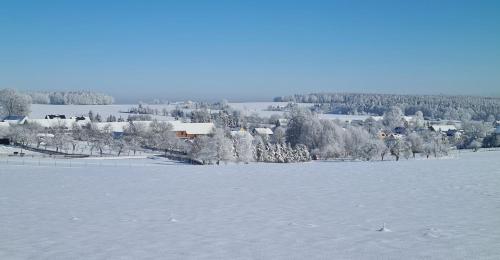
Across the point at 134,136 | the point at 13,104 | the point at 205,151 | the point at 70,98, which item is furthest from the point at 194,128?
the point at 70,98

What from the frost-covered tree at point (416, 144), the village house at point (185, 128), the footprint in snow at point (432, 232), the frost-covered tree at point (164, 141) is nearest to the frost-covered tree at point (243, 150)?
the frost-covered tree at point (164, 141)

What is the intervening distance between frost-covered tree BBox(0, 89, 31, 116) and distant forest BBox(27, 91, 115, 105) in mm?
70059

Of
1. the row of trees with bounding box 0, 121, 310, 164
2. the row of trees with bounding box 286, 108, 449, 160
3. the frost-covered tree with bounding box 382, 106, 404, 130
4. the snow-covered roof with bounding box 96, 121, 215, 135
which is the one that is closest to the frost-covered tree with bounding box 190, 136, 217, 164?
the row of trees with bounding box 0, 121, 310, 164

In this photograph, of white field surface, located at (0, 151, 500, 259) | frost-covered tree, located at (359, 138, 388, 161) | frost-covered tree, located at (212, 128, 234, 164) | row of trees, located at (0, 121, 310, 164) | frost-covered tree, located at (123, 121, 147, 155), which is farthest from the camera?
frost-covered tree, located at (123, 121, 147, 155)

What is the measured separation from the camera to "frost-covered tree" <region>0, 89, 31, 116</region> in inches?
3413

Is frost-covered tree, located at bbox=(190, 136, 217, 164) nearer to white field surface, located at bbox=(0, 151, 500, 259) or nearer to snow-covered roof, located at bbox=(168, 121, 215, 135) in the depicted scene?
white field surface, located at bbox=(0, 151, 500, 259)

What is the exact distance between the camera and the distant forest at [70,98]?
160 metres

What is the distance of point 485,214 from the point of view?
1379cm

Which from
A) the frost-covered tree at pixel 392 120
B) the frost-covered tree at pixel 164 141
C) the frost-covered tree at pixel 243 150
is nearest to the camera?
the frost-covered tree at pixel 243 150

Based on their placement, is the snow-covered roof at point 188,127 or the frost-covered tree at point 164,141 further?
→ the snow-covered roof at point 188,127

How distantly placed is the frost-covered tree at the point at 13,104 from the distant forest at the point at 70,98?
70.1m

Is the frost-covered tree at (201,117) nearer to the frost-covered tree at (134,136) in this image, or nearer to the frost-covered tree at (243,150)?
the frost-covered tree at (134,136)

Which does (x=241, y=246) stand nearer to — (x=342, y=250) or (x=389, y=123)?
(x=342, y=250)

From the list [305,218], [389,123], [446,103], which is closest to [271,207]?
[305,218]
